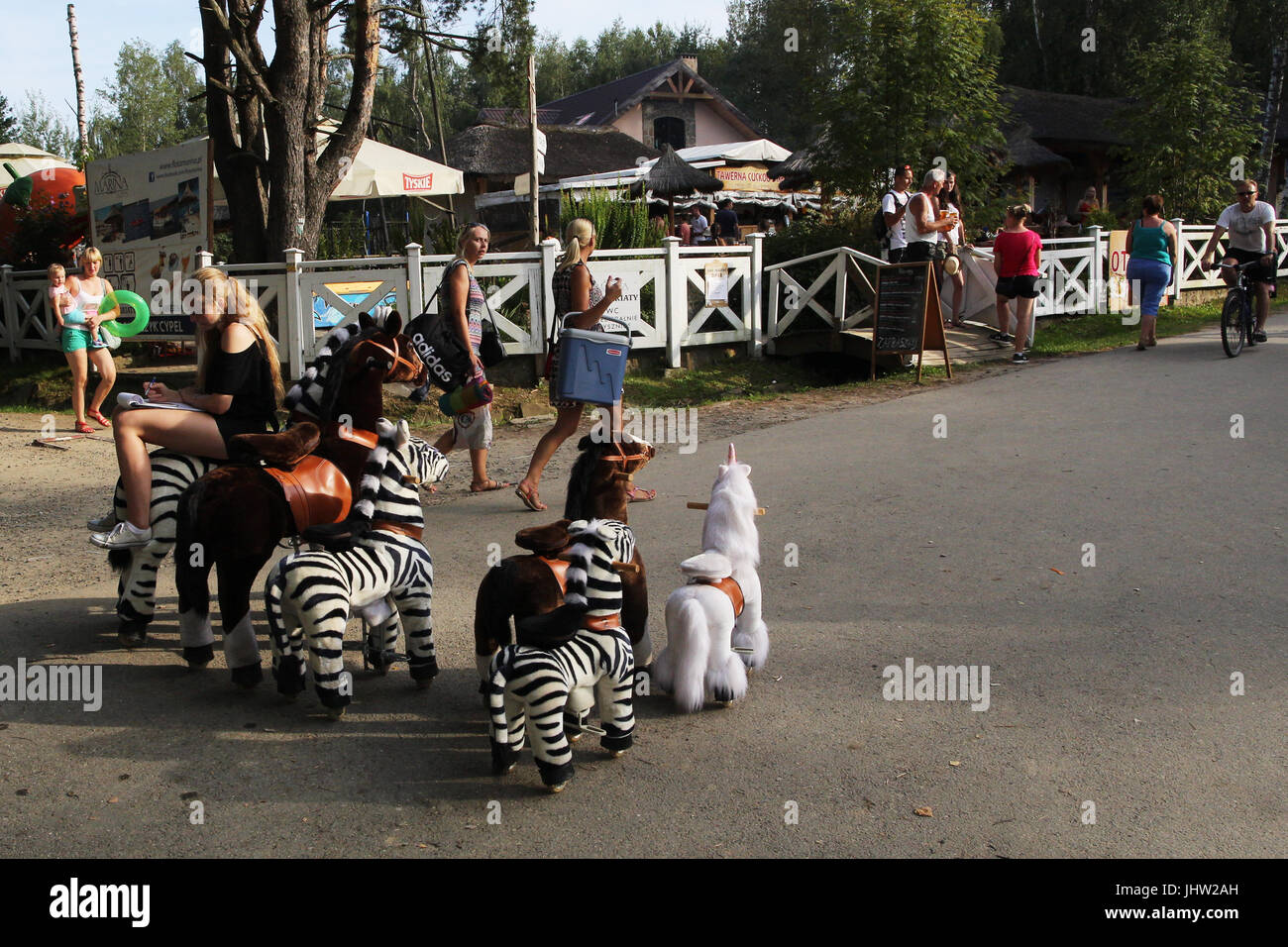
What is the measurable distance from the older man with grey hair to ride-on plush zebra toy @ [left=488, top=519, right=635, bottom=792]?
1026cm

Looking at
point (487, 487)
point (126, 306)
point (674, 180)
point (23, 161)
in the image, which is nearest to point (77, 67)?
point (23, 161)

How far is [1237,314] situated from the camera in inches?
521

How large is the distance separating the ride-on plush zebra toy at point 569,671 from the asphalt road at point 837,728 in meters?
0.15

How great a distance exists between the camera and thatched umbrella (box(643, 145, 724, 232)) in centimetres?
2862

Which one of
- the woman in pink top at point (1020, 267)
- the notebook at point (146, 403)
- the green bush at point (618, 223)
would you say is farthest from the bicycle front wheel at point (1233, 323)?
the notebook at point (146, 403)

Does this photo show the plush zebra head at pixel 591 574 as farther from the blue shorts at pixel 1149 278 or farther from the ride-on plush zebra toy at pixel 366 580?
the blue shorts at pixel 1149 278

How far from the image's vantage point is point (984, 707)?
4836mm

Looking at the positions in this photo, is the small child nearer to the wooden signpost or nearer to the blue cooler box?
the blue cooler box

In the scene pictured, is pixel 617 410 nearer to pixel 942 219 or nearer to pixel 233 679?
pixel 233 679

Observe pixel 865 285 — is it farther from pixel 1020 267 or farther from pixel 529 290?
pixel 529 290

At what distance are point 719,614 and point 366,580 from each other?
1.46m

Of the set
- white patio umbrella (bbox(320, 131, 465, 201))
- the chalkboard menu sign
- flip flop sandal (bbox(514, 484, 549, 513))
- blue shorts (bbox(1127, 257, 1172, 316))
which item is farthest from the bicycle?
white patio umbrella (bbox(320, 131, 465, 201))

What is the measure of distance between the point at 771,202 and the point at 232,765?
29.8 m
